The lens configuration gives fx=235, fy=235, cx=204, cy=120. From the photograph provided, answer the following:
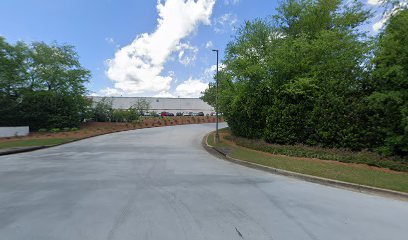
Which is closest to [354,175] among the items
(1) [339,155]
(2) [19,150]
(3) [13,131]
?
(1) [339,155]

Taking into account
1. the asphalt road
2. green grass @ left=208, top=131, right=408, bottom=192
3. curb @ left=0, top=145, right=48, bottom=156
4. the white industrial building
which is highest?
the white industrial building

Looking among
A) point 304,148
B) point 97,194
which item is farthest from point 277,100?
point 97,194

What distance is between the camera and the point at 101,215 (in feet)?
15.2

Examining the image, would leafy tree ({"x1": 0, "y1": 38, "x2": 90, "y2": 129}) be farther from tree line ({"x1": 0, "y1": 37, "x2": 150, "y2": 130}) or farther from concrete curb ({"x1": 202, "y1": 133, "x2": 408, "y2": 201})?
concrete curb ({"x1": 202, "y1": 133, "x2": 408, "y2": 201})

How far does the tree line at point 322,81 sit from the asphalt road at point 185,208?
600cm

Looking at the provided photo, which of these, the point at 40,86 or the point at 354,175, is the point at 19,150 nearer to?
the point at 354,175

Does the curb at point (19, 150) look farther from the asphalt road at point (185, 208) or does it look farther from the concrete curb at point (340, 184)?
the concrete curb at point (340, 184)

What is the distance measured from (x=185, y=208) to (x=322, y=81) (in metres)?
11.5

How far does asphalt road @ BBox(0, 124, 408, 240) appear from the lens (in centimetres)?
400

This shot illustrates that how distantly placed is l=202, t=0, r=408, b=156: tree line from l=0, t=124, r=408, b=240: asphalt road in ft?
19.7

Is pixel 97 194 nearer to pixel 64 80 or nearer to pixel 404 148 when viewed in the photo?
pixel 404 148

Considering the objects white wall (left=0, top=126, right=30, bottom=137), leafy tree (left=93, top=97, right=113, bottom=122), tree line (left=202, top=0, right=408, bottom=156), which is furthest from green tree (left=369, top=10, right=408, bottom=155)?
leafy tree (left=93, top=97, right=113, bottom=122)

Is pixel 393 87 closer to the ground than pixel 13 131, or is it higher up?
higher up

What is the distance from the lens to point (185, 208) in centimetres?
507
